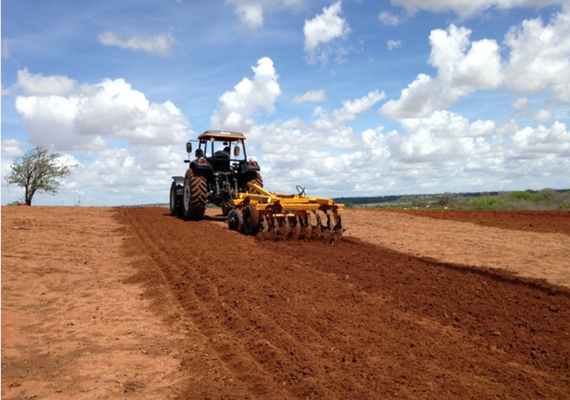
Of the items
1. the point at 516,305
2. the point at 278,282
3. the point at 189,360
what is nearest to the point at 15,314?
the point at 189,360

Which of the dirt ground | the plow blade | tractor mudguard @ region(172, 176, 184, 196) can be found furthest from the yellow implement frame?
tractor mudguard @ region(172, 176, 184, 196)

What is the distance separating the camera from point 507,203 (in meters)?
25.9

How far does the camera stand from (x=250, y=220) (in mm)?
11195

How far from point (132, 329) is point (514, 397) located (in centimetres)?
370

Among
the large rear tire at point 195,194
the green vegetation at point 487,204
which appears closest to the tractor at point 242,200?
the large rear tire at point 195,194

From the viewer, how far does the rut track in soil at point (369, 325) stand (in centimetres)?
371

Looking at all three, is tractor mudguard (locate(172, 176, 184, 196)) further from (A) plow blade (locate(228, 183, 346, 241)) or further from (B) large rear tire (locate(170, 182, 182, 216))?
(A) plow blade (locate(228, 183, 346, 241))

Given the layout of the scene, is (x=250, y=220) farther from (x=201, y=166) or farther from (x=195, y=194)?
(x=201, y=166)

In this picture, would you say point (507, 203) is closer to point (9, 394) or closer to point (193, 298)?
point (193, 298)

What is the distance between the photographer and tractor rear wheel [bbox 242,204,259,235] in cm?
1096

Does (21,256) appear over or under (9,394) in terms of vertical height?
over

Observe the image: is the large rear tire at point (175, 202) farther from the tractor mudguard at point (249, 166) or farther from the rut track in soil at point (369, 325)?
the rut track in soil at point (369, 325)

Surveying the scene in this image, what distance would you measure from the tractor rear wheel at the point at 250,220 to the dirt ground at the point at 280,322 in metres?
1.19

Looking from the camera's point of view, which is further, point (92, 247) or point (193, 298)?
point (92, 247)
